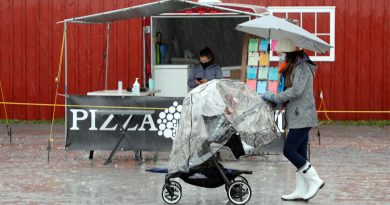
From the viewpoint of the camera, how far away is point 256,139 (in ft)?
41.9

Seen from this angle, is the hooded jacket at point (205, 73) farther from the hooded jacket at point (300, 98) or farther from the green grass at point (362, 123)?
the green grass at point (362, 123)

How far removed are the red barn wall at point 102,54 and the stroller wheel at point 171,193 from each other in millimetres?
12126

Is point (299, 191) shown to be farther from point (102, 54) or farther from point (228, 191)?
point (102, 54)

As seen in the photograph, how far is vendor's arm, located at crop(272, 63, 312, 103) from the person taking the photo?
42.0 feet

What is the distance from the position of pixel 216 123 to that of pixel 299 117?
992mm

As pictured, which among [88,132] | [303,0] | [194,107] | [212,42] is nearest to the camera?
[194,107]

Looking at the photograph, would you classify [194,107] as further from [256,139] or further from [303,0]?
[303,0]

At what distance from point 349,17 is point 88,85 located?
6270 mm

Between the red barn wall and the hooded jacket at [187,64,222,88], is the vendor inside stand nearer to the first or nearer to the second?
the hooded jacket at [187,64,222,88]

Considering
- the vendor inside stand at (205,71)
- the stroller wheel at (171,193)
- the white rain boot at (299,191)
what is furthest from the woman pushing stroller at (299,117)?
the vendor inside stand at (205,71)

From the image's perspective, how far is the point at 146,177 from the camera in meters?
14.9

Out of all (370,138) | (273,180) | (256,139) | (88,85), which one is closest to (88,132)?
(273,180)

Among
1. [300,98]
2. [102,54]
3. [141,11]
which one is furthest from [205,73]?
[102,54]

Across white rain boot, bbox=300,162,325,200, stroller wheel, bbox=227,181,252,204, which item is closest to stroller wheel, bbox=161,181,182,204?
stroller wheel, bbox=227,181,252,204
